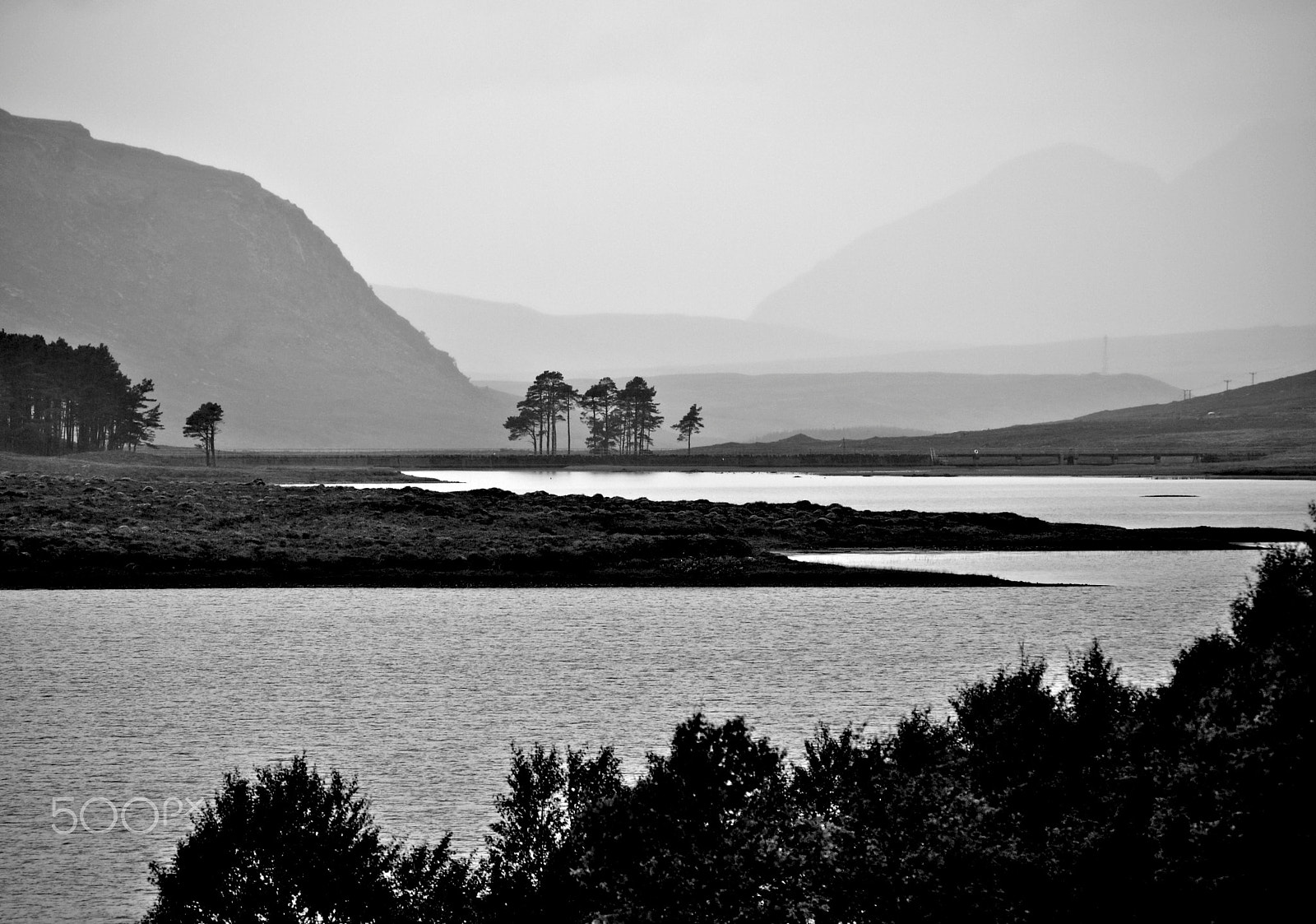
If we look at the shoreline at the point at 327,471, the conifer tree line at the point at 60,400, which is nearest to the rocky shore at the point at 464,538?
the shoreline at the point at 327,471

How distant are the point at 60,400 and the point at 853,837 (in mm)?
174036

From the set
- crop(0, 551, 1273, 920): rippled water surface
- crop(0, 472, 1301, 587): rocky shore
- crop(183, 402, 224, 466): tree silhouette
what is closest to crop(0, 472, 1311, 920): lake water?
crop(0, 551, 1273, 920): rippled water surface

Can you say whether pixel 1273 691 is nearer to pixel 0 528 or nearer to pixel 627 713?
pixel 627 713

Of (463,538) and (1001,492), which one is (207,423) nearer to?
(1001,492)

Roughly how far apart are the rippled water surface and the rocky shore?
156 inches

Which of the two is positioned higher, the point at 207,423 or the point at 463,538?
the point at 207,423

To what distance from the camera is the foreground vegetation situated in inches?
557

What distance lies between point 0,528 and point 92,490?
2640 cm

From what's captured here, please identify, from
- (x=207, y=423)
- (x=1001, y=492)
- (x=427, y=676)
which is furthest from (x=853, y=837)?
(x=207, y=423)

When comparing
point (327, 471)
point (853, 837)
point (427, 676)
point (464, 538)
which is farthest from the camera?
point (327, 471)

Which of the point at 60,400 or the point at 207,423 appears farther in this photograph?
the point at 60,400

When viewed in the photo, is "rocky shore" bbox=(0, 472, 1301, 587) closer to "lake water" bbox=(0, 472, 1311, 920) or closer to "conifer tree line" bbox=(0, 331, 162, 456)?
"lake water" bbox=(0, 472, 1311, 920)

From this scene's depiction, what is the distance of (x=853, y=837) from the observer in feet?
50.5

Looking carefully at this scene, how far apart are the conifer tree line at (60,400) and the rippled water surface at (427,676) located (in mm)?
130845
